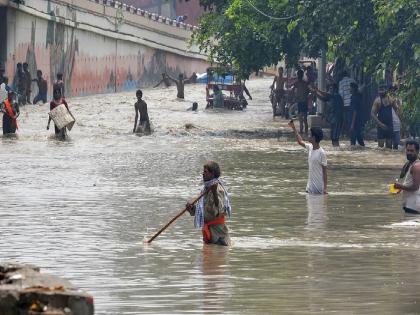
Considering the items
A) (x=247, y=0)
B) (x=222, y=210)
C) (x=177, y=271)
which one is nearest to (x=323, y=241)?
(x=222, y=210)

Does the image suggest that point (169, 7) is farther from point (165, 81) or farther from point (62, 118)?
point (62, 118)

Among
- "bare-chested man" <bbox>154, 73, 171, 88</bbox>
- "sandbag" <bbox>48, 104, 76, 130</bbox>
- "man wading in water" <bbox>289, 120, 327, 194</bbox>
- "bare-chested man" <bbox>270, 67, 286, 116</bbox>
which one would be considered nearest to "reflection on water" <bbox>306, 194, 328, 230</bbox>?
"man wading in water" <bbox>289, 120, 327, 194</bbox>

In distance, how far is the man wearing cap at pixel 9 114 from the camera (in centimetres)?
3581

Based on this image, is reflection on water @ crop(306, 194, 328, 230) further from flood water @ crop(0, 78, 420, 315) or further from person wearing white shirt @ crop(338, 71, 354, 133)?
person wearing white shirt @ crop(338, 71, 354, 133)

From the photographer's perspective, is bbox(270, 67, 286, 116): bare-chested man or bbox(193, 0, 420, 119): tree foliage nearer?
bbox(193, 0, 420, 119): tree foliage

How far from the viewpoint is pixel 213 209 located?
16188mm

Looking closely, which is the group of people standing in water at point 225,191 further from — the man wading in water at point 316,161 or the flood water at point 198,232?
the flood water at point 198,232

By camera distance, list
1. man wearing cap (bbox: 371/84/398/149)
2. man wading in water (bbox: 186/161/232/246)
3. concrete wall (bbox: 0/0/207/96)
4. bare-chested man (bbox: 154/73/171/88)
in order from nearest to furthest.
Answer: man wading in water (bbox: 186/161/232/246) → man wearing cap (bbox: 371/84/398/149) → concrete wall (bbox: 0/0/207/96) → bare-chested man (bbox: 154/73/171/88)

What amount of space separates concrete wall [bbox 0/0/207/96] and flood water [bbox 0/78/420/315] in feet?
66.3

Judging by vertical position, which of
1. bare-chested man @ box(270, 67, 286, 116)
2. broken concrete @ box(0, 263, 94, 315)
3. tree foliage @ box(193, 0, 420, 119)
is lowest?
bare-chested man @ box(270, 67, 286, 116)

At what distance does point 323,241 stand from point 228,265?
7.58ft

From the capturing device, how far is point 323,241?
16875 mm

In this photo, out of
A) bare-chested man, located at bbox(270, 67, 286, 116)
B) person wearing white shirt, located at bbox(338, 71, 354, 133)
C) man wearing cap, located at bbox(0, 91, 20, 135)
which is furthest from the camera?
bare-chested man, located at bbox(270, 67, 286, 116)

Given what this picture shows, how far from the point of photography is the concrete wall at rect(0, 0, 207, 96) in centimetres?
5559
